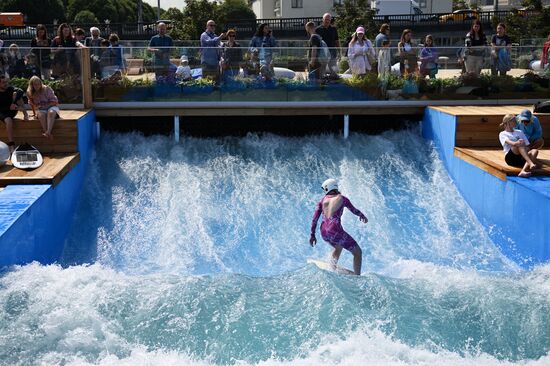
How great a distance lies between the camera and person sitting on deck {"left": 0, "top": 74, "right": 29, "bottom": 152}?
1286 cm

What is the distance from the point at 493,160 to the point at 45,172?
7.22 m

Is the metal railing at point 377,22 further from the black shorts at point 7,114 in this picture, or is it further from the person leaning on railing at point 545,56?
the black shorts at point 7,114

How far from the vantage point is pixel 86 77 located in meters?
14.5

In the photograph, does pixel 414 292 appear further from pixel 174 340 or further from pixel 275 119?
pixel 275 119

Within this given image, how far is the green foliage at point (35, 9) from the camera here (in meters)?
48.8

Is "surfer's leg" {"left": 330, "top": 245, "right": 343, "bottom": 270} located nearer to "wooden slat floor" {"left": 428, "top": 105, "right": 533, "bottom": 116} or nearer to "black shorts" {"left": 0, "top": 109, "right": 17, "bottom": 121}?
"wooden slat floor" {"left": 428, "top": 105, "right": 533, "bottom": 116}

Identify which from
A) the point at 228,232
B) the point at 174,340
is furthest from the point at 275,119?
the point at 174,340

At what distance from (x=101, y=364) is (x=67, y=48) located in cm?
866

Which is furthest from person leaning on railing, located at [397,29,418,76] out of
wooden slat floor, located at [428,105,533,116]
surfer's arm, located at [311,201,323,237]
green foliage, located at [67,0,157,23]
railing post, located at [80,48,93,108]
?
green foliage, located at [67,0,157,23]

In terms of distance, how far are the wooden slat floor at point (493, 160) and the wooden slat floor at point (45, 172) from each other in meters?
6.80

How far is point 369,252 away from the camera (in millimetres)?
12031

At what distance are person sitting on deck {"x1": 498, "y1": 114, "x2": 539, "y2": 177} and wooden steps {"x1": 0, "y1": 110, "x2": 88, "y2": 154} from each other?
7.26 meters

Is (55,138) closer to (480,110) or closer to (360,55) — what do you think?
(360,55)

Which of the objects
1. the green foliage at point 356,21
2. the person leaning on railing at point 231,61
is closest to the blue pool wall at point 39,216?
the person leaning on railing at point 231,61
